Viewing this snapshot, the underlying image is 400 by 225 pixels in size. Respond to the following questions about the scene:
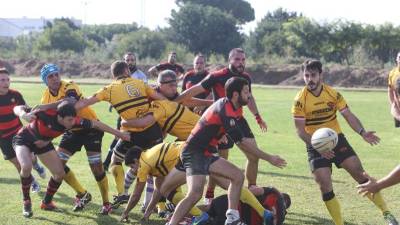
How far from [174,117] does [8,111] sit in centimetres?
305

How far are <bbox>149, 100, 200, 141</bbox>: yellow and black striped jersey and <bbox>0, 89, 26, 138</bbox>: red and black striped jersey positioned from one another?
2.60 m

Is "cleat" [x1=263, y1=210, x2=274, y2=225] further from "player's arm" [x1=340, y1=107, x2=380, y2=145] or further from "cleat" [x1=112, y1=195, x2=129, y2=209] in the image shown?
"cleat" [x1=112, y1=195, x2=129, y2=209]

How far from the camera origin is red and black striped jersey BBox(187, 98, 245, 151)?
6.88 meters

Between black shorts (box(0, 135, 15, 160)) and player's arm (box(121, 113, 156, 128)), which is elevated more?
player's arm (box(121, 113, 156, 128))

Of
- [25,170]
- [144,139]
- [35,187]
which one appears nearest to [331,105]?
[144,139]

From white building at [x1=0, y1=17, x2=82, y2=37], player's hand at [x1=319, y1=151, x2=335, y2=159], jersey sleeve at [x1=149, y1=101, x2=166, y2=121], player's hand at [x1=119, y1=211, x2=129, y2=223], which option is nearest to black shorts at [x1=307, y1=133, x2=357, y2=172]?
player's hand at [x1=319, y1=151, x2=335, y2=159]

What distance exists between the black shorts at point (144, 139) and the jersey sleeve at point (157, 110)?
191 millimetres

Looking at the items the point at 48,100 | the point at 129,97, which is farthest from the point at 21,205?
the point at 129,97

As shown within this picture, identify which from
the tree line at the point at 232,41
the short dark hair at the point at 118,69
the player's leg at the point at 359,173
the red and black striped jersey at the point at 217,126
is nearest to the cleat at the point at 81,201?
the short dark hair at the point at 118,69

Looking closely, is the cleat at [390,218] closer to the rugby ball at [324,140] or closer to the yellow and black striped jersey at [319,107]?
the rugby ball at [324,140]

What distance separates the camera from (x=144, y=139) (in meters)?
8.73

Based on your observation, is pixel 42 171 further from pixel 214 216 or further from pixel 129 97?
pixel 214 216

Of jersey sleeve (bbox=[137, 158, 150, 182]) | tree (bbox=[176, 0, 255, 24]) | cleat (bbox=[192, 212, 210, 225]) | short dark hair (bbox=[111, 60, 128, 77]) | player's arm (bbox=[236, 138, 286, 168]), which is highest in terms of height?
tree (bbox=[176, 0, 255, 24])

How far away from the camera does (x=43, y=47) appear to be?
81.4 m
